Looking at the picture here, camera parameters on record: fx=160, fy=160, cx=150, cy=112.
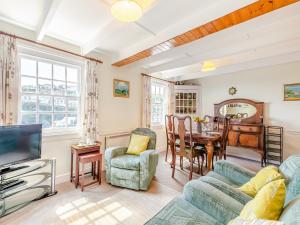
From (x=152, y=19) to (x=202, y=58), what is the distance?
1638mm

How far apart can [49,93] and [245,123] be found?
4.63m

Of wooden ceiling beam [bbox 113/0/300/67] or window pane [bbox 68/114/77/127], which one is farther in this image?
window pane [bbox 68/114/77/127]

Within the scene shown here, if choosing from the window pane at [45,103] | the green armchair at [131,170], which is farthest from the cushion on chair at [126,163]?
the window pane at [45,103]

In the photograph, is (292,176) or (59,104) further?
(59,104)

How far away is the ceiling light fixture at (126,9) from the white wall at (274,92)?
429 centimetres

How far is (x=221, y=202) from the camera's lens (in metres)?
1.27

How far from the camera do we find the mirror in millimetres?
4550

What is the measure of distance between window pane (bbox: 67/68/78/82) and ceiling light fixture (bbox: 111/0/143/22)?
198 cm

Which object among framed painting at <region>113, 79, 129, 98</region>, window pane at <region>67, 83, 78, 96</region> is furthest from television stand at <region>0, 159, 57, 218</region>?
framed painting at <region>113, 79, 129, 98</region>

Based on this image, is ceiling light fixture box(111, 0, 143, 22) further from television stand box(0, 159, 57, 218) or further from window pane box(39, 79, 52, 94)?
television stand box(0, 159, 57, 218)

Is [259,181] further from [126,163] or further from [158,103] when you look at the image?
[158,103]

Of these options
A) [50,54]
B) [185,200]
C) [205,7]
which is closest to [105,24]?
[50,54]

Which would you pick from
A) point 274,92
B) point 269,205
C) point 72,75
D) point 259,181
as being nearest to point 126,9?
point 269,205

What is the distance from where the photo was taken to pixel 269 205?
0.92m
